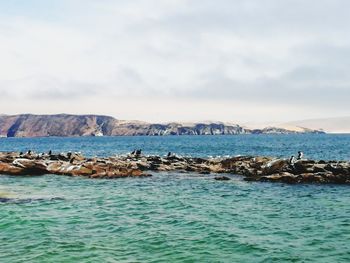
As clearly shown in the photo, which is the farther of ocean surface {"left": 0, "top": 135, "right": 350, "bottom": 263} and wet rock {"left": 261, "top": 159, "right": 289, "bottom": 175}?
wet rock {"left": 261, "top": 159, "right": 289, "bottom": 175}

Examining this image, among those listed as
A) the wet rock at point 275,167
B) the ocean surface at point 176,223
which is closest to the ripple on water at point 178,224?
the ocean surface at point 176,223

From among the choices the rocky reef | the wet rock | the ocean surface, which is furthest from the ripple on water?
the wet rock

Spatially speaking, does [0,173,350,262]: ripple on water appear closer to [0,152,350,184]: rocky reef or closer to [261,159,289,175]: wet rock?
[0,152,350,184]: rocky reef

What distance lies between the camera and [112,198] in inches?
1299

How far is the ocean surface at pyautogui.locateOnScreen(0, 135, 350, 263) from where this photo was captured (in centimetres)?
1819

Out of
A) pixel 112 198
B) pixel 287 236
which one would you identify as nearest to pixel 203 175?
pixel 112 198

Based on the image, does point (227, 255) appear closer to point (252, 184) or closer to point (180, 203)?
point (180, 203)

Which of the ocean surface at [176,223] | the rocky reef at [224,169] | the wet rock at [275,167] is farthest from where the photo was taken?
the wet rock at [275,167]

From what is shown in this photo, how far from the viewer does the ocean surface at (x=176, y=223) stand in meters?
18.2

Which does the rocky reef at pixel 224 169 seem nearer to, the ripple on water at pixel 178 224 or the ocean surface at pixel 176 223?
the ocean surface at pixel 176 223

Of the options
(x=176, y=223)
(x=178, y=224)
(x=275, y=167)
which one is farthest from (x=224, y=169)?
(x=178, y=224)

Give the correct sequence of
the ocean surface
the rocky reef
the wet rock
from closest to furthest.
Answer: the ocean surface → the rocky reef → the wet rock

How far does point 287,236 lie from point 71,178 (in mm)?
32855

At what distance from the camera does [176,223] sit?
2384 centimetres
